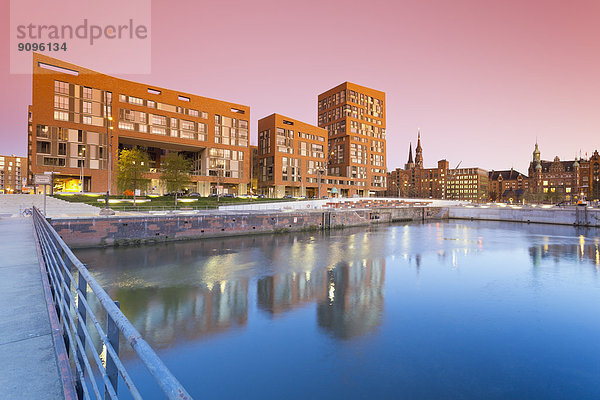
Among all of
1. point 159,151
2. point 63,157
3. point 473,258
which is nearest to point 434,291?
point 473,258

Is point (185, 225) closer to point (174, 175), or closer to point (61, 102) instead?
point (174, 175)

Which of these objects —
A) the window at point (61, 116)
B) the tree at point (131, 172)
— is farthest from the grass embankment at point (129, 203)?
the window at point (61, 116)

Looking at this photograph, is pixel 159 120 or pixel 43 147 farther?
pixel 159 120

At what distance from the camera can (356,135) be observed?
371 feet

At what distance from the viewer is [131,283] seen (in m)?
18.3

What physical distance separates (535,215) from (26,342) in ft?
277

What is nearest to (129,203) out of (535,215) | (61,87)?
(61,87)

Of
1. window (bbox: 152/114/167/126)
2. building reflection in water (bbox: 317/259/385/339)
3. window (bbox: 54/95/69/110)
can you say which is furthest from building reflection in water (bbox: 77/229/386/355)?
window (bbox: 54/95/69/110)

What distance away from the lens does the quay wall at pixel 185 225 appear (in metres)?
26.7

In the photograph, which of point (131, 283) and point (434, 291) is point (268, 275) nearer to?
point (131, 283)

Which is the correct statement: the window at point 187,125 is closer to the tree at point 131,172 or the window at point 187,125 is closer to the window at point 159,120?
the window at point 159,120

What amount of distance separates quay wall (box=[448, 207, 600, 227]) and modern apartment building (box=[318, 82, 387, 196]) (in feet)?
124

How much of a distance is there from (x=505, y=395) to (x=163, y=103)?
8350 cm

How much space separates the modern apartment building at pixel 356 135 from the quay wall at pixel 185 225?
→ 5897cm
